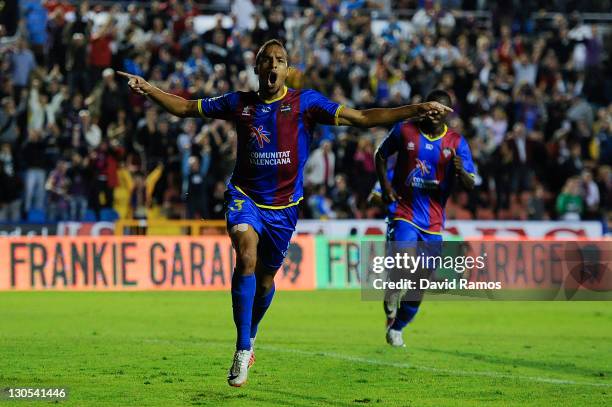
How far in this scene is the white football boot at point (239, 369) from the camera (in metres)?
9.15

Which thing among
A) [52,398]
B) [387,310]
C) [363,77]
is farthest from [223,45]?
[52,398]

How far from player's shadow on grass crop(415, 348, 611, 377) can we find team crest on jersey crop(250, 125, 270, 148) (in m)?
3.77

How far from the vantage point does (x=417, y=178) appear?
13.2 m

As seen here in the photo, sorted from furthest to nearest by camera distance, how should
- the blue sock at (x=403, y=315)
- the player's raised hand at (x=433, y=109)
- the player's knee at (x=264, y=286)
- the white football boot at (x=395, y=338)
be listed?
the white football boot at (x=395, y=338)
the blue sock at (x=403, y=315)
the player's knee at (x=264, y=286)
the player's raised hand at (x=433, y=109)

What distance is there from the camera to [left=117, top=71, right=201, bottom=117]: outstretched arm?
375 inches

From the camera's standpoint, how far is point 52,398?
8938mm

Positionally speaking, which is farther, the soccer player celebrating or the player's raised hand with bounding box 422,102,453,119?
the soccer player celebrating

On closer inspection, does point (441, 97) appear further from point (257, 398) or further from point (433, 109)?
point (257, 398)

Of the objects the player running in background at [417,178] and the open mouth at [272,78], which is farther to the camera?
the player running in background at [417,178]

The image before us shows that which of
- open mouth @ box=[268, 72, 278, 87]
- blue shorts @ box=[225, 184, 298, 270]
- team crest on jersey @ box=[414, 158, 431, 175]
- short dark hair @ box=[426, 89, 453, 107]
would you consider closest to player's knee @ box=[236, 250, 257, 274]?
blue shorts @ box=[225, 184, 298, 270]

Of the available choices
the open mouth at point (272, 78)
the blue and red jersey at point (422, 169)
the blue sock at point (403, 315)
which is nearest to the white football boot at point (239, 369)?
the open mouth at point (272, 78)

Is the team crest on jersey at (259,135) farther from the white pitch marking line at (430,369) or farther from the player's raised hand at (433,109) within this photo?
the white pitch marking line at (430,369)

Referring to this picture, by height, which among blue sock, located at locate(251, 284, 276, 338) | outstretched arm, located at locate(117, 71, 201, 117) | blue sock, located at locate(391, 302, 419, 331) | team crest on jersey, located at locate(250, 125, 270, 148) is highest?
outstretched arm, located at locate(117, 71, 201, 117)

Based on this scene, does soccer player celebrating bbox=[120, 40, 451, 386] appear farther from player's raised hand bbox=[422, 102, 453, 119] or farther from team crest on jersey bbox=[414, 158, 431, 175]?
team crest on jersey bbox=[414, 158, 431, 175]
